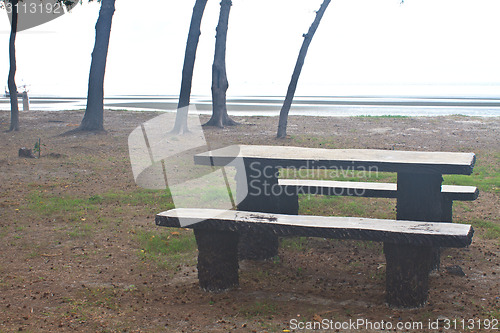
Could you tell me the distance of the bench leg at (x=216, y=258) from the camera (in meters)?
4.96

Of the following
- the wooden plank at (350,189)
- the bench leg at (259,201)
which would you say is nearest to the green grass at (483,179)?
the wooden plank at (350,189)

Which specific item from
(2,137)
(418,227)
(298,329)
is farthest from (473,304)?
(2,137)

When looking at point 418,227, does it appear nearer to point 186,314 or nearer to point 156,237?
point 186,314

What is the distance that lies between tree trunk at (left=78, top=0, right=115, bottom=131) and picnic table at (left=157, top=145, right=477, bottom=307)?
40.5 feet

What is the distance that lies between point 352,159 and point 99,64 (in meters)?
14.5

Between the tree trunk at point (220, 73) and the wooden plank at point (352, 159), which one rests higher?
the tree trunk at point (220, 73)

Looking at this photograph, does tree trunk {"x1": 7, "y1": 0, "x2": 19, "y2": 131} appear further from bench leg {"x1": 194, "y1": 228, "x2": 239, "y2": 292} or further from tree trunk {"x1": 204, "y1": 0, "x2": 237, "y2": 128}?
bench leg {"x1": 194, "y1": 228, "x2": 239, "y2": 292}

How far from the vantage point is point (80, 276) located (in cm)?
545

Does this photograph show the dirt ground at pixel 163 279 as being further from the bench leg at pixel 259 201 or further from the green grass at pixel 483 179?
the green grass at pixel 483 179

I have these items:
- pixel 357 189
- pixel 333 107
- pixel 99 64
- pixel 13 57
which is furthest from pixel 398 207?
pixel 333 107

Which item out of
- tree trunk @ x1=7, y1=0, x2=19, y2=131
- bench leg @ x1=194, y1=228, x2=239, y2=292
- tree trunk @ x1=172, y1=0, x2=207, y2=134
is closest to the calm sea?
tree trunk @ x1=172, y1=0, x2=207, y2=134

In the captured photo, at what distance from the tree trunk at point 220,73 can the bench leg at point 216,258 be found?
47.7 feet

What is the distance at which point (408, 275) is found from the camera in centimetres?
454

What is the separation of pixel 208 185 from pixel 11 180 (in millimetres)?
3538
